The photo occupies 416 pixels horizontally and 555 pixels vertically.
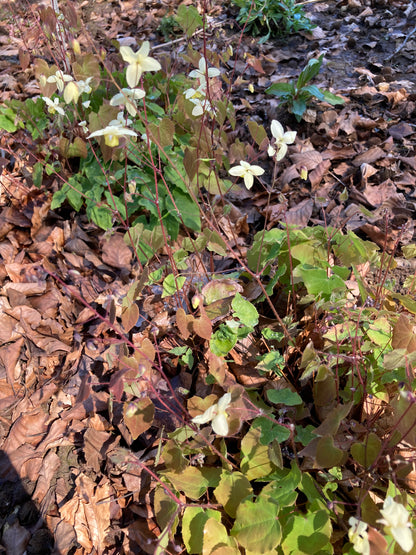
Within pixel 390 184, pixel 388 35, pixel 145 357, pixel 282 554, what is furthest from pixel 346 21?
pixel 282 554

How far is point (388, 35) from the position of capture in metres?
3.50

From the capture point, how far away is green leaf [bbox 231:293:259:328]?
144 centimetres

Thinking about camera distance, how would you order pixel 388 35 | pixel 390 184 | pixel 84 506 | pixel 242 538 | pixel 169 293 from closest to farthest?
pixel 242 538, pixel 84 506, pixel 169 293, pixel 390 184, pixel 388 35

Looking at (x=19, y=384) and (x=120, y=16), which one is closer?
(x=19, y=384)

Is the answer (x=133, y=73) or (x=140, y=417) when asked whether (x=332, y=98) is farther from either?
(x=140, y=417)

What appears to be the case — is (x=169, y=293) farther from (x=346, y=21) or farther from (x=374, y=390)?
(x=346, y=21)

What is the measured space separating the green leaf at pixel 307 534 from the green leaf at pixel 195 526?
0.22 meters

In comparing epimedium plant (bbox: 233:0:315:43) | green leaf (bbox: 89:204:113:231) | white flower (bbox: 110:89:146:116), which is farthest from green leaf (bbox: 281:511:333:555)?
epimedium plant (bbox: 233:0:315:43)

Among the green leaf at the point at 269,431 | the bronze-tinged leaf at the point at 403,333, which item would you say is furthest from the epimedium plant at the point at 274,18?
the green leaf at the point at 269,431

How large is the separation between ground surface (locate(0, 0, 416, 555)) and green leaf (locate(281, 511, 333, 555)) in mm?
558

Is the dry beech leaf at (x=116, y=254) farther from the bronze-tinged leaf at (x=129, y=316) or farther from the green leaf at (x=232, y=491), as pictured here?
the green leaf at (x=232, y=491)

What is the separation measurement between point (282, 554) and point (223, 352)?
25.1 inches

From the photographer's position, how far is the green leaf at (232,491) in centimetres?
125

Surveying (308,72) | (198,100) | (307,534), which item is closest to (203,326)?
(307,534)
